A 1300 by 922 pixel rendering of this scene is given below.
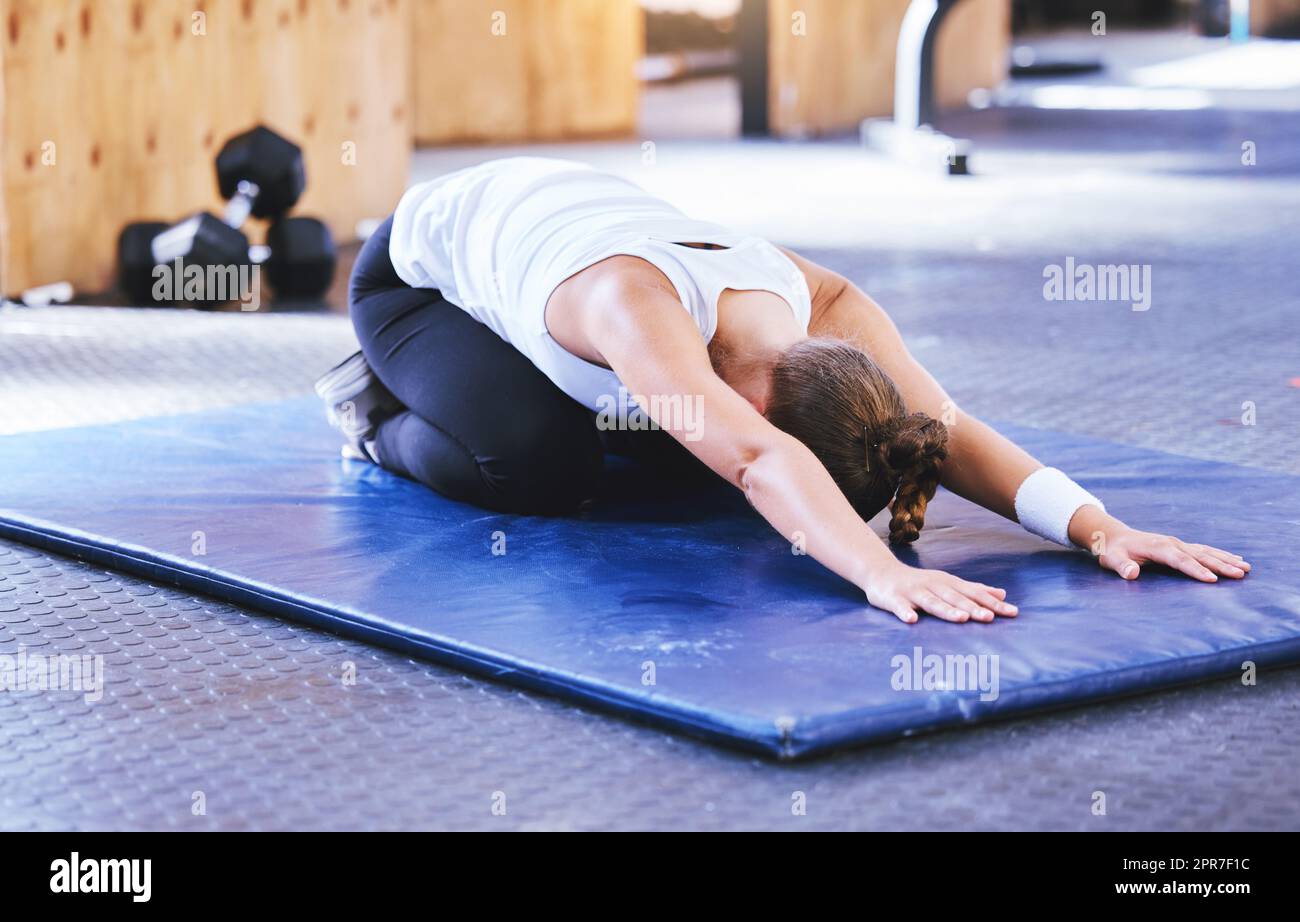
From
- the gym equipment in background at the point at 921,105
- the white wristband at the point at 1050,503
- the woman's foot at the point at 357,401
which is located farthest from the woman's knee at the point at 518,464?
the gym equipment in background at the point at 921,105

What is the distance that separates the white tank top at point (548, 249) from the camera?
98.3 inches

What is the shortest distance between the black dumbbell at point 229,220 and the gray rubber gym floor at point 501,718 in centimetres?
26

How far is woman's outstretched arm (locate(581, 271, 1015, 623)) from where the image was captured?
219cm

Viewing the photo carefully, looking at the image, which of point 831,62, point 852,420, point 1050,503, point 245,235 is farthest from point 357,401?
point 831,62

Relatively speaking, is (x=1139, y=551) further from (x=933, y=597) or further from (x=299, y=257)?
(x=299, y=257)

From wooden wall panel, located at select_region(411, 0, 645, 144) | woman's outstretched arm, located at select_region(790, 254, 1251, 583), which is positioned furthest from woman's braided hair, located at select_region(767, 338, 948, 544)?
wooden wall panel, located at select_region(411, 0, 645, 144)

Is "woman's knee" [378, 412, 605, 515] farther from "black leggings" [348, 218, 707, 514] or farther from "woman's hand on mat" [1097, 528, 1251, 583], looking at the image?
"woman's hand on mat" [1097, 528, 1251, 583]

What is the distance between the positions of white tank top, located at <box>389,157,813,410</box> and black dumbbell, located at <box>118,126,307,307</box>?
6.35 ft

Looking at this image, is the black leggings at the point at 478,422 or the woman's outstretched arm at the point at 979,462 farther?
the black leggings at the point at 478,422

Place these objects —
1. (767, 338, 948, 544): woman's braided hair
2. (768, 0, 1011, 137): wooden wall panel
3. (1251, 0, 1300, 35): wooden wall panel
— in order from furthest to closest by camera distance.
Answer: (1251, 0, 1300, 35): wooden wall panel
(768, 0, 1011, 137): wooden wall panel
(767, 338, 948, 544): woman's braided hair

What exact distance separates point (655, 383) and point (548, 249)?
0.41m

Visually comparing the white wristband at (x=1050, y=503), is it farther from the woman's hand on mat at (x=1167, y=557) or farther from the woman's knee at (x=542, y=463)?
the woman's knee at (x=542, y=463)

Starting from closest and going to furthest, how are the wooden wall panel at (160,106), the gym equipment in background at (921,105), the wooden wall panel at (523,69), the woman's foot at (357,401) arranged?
the woman's foot at (357,401)
the wooden wall panel at (160,106)
the gym equipment in background at (921,105)
the wooden wall panel at (523,69)

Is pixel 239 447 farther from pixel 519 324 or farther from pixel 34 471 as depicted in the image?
pixel 519 324
